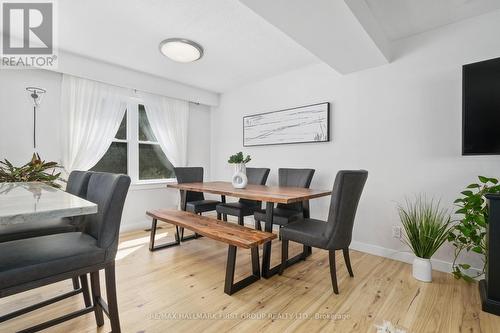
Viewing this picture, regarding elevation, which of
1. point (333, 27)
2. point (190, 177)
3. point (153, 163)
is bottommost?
point (190, 177)

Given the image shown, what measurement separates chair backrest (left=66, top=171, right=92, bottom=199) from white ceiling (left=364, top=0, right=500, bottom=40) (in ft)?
8.52

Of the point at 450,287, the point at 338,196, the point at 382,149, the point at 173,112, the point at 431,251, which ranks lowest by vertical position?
the point at 450,287

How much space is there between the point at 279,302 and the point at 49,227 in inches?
68.6

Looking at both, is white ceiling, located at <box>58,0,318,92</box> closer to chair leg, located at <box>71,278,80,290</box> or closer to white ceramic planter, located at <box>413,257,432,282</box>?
chair leg, located at <box>71,278,80,290</box>

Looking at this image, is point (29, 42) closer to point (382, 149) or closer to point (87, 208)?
point (87, 208)

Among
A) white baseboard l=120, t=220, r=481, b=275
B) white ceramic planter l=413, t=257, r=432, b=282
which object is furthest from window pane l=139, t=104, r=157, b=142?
white ceramic planter l=413, t=257, r=432, b=282

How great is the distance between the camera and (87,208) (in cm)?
88

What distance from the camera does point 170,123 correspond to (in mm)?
3992

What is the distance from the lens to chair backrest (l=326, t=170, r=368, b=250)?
177cm

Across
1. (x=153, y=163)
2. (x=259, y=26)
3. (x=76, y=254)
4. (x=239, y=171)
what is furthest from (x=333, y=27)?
(x=153, y=163)

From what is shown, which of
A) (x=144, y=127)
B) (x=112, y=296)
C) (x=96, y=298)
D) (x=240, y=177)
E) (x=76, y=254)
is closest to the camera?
(x=76, y=254)

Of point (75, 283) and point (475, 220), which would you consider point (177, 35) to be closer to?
point (75, 283)

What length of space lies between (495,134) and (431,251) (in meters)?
1.07

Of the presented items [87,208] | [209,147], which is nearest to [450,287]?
[87,208]
